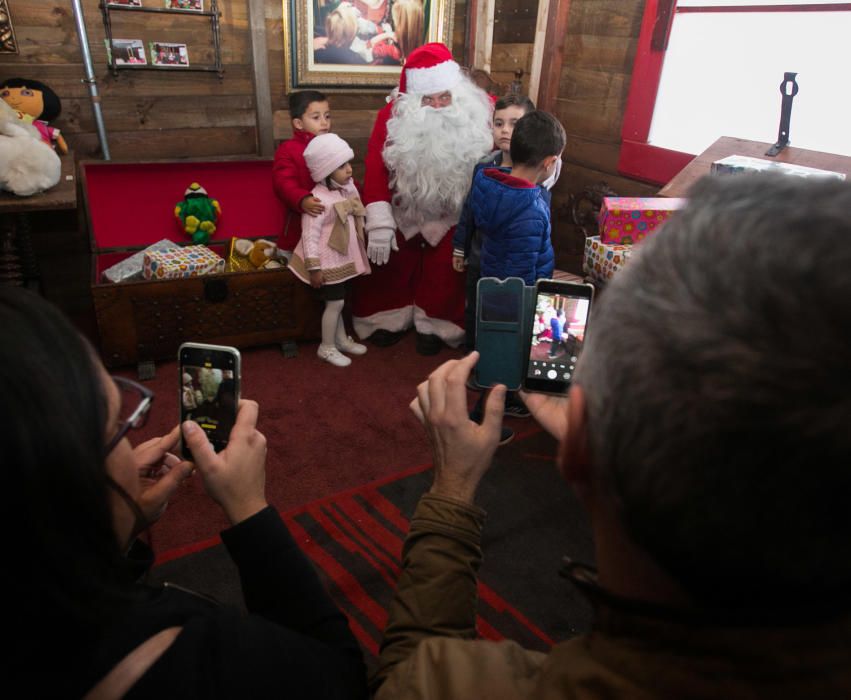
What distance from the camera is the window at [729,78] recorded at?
86.3 inches

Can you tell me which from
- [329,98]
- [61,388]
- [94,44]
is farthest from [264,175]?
[61,388]

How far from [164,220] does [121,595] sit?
2673 mm

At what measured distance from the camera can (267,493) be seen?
77.1 inches

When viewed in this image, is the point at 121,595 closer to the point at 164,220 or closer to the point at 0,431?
the point at 0,431

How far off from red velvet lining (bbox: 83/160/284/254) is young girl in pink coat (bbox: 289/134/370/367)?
0.60 metres

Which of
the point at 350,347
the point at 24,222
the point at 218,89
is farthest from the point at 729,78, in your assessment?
the point at 24,222

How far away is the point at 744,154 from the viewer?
2146 mm

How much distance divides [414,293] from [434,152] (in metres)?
0.70

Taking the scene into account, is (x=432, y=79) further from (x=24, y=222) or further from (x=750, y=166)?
(x=24, y=222)

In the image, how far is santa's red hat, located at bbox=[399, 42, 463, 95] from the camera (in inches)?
108

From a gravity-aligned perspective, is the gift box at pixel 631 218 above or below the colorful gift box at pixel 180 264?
above

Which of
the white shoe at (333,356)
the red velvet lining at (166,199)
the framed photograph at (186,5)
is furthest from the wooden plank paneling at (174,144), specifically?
the white shoe at (333,356)

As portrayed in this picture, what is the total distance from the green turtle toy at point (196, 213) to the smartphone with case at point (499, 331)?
1.94 meters

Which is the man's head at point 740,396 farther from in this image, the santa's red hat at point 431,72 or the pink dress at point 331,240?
the santa's red hat at point 431,72
